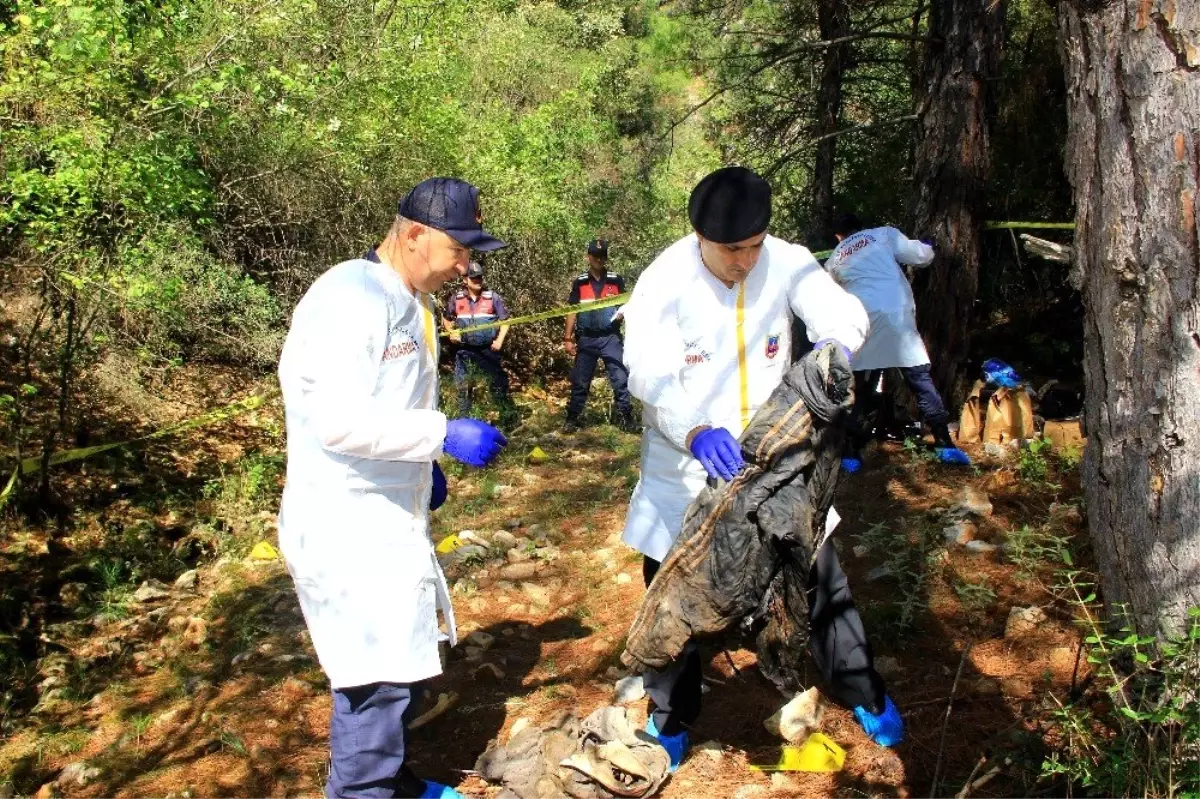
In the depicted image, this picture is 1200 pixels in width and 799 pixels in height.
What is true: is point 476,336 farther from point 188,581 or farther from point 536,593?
point 536,593

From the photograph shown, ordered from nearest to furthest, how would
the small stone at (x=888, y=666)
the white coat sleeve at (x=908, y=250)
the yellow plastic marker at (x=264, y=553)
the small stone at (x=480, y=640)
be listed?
the small stone at (x=888, y=666)
the small stone at (x=480, y=640)
the yellow plastic marker at (x=264, y=553)
the white coat sleeve at (x=908, y=250)

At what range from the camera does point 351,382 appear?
2422mm

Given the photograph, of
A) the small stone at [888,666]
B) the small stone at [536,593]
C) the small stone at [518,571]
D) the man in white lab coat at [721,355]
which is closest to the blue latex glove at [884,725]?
the man in white lab coat at [721,355]

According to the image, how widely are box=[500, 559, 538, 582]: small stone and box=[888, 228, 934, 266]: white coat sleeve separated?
2.98 m

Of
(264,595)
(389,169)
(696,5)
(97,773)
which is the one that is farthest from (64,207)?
(696,5)

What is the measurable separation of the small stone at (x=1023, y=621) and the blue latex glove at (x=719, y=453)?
1.87 m

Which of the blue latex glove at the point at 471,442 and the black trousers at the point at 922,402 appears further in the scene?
the black trousers at the point at 922,402

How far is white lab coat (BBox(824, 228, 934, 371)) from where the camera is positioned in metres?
5.99

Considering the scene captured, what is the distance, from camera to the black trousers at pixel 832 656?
303 centimetres

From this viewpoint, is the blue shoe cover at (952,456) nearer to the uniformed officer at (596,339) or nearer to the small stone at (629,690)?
the uniformed officer at (596,339)

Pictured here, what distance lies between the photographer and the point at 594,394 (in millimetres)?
10219

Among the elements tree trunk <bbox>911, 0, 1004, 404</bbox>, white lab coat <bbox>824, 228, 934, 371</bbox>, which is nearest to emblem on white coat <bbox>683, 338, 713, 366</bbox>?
white lab coat <bbox>824, 228, 934, 371</bbox>

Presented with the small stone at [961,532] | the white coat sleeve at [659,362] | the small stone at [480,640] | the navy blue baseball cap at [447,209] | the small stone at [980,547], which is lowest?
the small stone at [480,640]

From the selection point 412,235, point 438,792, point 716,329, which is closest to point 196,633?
point 438,792
